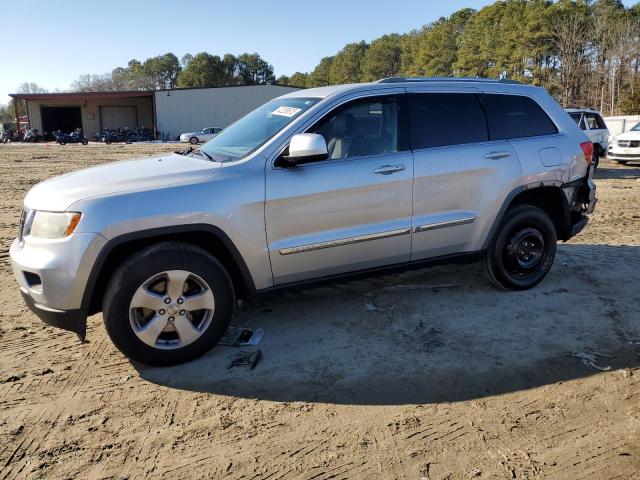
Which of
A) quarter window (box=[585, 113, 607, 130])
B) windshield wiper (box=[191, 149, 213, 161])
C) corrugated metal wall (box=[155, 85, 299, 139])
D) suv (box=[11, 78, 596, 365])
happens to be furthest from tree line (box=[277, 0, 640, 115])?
windshield wiper (box=[191, 149, 213, 161])

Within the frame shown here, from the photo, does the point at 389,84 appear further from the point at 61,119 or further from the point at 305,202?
the point at 61,119

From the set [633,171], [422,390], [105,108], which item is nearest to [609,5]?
[633,171]

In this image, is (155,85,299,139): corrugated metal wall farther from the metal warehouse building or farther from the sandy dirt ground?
the sandy dirt ground

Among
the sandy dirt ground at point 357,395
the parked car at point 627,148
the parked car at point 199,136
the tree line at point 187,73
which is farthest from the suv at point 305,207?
the tree line at point 187,73

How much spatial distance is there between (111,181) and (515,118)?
3.65m

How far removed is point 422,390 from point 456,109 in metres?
2.60

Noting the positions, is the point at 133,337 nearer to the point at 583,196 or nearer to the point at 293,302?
the point at 293,302

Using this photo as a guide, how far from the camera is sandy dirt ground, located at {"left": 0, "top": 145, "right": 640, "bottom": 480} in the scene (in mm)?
2773

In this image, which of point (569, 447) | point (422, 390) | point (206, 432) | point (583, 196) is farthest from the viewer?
point (583, 196)

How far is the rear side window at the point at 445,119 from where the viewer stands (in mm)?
4543

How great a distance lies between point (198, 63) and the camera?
8912cm

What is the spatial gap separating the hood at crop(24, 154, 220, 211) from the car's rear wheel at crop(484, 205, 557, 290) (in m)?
2.71

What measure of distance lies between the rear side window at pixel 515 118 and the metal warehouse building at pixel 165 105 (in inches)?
1757

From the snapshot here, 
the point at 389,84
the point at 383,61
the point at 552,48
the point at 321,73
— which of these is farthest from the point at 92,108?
the point at 321,73
